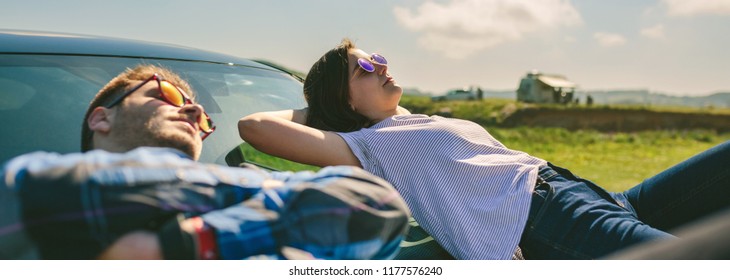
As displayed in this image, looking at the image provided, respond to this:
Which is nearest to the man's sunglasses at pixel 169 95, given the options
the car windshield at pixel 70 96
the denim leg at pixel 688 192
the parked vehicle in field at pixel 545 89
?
the car windshield at pixel 70 96

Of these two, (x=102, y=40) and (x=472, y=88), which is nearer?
(x=102, y=40)

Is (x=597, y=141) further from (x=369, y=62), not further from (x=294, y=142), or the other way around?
(x=294, y=142)

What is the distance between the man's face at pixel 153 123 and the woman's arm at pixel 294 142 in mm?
540

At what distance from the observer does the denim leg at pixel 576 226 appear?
2.06 m

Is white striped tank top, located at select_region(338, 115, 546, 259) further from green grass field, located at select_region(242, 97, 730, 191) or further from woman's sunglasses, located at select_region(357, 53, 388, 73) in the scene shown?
green grass field, located at select_region(242, 97, 730, 191)

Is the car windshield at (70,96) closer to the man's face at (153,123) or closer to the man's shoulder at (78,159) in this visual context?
the man's face at (153,123)

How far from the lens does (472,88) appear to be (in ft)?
104

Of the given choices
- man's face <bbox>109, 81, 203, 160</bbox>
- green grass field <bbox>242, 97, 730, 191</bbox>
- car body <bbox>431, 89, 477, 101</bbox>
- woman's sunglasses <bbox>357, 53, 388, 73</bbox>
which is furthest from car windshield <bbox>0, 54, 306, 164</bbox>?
car body <bbox>431, 89, 477, 101</bbox>

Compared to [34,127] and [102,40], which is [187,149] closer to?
[34,127]

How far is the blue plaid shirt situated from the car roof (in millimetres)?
1076

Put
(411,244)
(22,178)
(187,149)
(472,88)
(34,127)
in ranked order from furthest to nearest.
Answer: (472,88)
(411,244)
(34,127)
(187,149)
(22,178)

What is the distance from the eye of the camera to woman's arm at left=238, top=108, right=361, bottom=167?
7.29 ft
